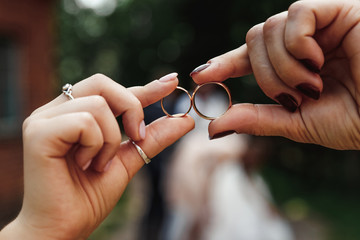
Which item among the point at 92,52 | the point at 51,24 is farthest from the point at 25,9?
the point at 92,52

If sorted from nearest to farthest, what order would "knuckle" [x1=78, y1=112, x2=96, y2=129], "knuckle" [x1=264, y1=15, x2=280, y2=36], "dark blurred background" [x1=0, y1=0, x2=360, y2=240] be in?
"knuckle" [x1=78, y1=112, x2=96, y2=129]
"knuckle" [x1=264, y1=15, x2=280, y2=36]
"dark blurred background" [x1=0, y1=0, x2=360, y2=240]

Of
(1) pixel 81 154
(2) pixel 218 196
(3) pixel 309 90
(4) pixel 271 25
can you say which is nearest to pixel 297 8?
(4) pixel 271 25

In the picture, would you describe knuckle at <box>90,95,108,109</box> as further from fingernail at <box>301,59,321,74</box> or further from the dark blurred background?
the dark blurred background

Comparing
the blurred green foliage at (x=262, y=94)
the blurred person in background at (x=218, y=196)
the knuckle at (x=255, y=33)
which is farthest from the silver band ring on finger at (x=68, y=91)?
the blurred green foliage at (x=262, y=94)

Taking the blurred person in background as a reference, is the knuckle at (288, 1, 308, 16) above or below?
above

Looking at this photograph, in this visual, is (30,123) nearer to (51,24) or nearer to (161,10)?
(51,24)

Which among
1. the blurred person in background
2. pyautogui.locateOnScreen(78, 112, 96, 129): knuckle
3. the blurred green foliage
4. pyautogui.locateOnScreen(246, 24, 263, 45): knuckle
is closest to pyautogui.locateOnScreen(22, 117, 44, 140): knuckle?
pyautogui.locateOnScreen(78, 112, 96, 129): knuckle

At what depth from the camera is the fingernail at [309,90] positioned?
153cm

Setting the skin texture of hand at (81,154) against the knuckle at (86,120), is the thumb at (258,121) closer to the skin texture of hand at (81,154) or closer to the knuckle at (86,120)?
the skin texture of hand at (81,154)

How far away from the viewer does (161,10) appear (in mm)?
22188

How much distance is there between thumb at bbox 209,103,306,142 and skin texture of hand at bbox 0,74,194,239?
0.72 ft

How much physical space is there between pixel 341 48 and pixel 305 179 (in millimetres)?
10700

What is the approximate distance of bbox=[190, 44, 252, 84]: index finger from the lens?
1729 millimetres

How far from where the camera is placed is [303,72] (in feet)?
4.89
